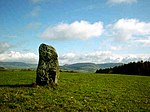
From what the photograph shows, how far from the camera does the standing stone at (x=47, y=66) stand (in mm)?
29453

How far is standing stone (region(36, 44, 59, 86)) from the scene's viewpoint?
29.5m

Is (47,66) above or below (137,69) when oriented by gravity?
above

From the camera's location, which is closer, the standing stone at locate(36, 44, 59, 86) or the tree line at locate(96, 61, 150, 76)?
the standing stone at locate(36, 44, 59, 86)

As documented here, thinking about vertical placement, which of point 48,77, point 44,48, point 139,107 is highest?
point 44,48

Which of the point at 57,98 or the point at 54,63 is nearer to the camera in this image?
the point at 57,98

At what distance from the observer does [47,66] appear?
29.7 m

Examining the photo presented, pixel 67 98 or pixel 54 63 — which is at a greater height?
pixel 54 63

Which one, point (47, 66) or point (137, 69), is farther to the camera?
point (137, 69)

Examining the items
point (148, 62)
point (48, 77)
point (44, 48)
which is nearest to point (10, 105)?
point (48, 77)

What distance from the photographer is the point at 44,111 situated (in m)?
18.0

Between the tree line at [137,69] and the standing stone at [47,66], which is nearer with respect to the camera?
the standing stone at [47,66]

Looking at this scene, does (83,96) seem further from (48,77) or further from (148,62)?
(148,62)

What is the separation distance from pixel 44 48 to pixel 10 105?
1263cm

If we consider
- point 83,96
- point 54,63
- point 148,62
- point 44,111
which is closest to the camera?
point 44,111
